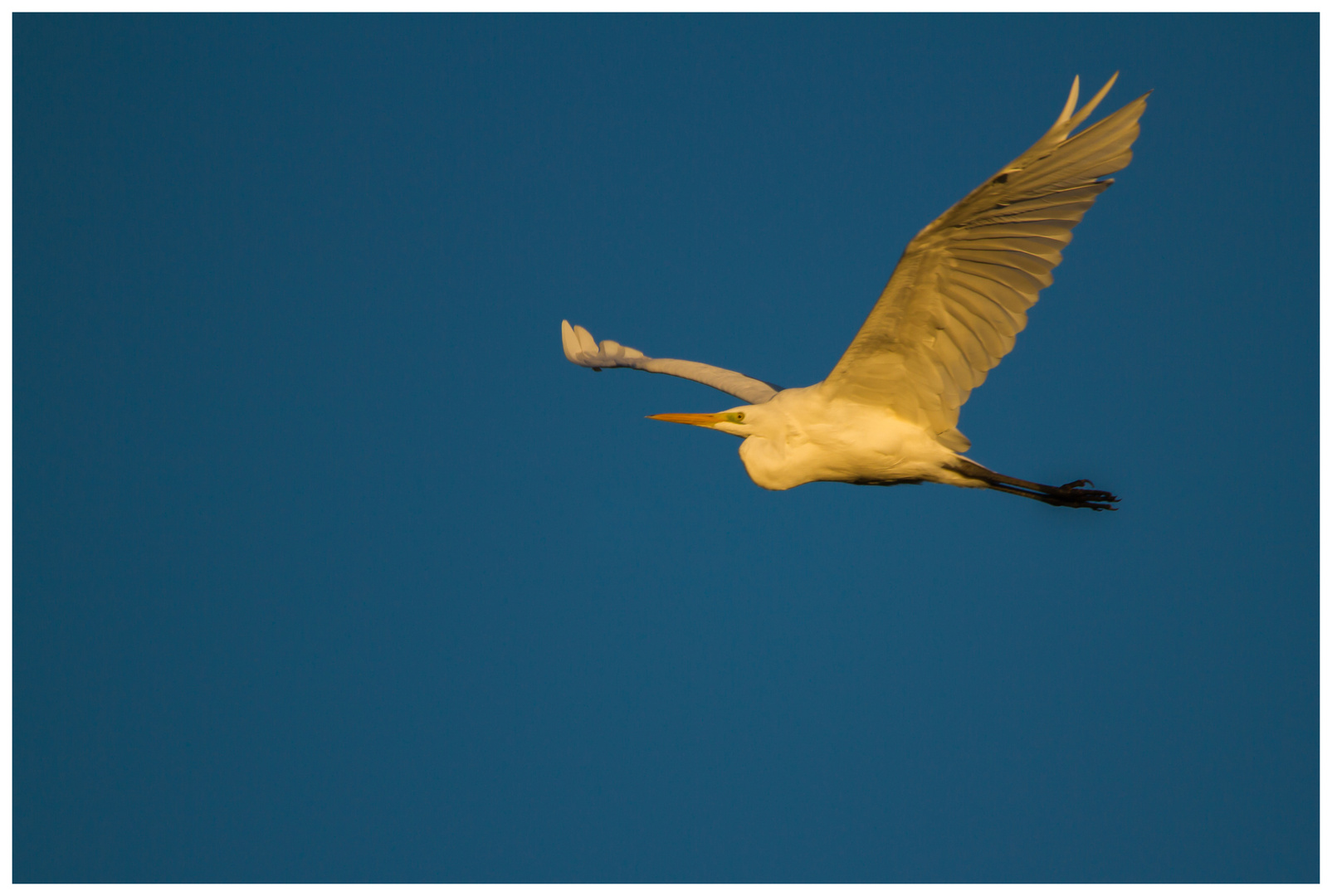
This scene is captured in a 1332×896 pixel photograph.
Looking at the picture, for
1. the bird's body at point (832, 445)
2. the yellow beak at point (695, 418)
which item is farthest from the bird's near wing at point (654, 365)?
the bird's body at point (832, 445)

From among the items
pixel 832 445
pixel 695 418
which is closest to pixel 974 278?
pixel 832 445

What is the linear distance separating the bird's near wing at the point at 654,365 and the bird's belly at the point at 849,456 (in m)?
0.98

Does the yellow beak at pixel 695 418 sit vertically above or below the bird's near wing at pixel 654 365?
below

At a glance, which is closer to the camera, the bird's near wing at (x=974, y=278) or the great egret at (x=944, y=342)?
the bird's near wing at (x=974, y=278)

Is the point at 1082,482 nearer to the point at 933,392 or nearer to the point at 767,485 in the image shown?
the point at 933,392

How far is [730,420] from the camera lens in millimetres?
6676

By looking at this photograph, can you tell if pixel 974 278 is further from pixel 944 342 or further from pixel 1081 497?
pixel 1081 497

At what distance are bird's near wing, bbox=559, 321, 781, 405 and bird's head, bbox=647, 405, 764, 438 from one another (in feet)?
2.58

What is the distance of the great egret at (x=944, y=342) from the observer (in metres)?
4.62

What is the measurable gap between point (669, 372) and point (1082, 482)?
3.27m

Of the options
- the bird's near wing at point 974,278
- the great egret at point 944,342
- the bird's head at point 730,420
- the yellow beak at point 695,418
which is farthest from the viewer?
the yellow beak at point 695,418

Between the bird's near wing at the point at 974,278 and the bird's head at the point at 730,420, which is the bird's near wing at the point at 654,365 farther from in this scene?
the bird's near wing at the point at 974,278

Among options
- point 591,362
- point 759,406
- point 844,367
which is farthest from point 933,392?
point 591,362

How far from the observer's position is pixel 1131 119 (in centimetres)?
442
